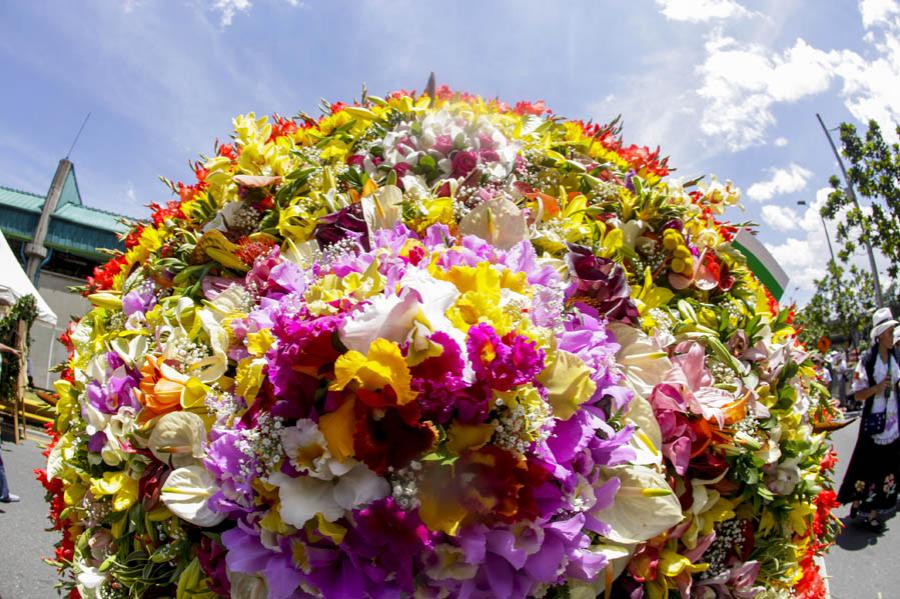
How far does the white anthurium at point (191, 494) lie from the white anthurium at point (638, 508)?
0.72m

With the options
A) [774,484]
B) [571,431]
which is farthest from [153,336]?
[774,484]

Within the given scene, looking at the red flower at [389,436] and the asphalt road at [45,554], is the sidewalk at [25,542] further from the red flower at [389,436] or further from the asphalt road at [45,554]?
the red flower at [389,436]

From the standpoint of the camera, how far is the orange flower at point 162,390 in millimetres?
1328

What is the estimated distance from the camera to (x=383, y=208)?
4.71ft

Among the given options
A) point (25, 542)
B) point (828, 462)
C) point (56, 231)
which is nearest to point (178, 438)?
point (828, 462)

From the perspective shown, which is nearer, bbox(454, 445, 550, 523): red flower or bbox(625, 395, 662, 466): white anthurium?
bbox(454, 445, 550, 523): red flower

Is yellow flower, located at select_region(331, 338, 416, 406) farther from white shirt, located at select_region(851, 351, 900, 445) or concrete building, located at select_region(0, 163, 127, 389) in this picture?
concrete building, located at select_region(0, 163, 127, 389)

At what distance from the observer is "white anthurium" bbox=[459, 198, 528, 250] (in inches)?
55.2

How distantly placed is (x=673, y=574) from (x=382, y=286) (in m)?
0.82

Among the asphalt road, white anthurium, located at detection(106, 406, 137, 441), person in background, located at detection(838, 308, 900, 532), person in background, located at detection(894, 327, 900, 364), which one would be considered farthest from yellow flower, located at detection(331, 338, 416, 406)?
person in background, located at detection(894, 327, 900, 364)

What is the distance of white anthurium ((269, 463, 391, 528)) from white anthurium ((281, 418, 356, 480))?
0.02 metres

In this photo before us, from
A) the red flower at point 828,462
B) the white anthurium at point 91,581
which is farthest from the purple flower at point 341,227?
the red flower at point 828,462

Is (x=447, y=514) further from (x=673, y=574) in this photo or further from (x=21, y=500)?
(x=21, y=500)

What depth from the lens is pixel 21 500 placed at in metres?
5.45
